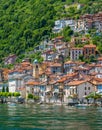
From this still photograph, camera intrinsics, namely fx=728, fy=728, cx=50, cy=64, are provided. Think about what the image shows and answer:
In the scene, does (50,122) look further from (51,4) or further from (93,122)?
(51,4)

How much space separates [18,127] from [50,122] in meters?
4.88

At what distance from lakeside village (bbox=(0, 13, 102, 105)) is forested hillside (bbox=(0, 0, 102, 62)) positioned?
6.71 m

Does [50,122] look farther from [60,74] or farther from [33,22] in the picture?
[33,22]

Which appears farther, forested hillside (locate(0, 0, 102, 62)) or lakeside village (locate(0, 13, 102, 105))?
forested hillside (locate(0, 0, 102, 62))

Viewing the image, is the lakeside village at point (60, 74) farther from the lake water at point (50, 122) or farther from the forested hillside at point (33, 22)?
the lake water at point (50, 122)

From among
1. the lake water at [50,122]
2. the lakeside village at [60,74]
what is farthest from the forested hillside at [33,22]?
the lake water at [50,122]

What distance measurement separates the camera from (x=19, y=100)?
402 ft

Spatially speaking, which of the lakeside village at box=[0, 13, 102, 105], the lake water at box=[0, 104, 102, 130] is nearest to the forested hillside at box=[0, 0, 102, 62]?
the lakeside village at box=[0, 13, 102, 105]

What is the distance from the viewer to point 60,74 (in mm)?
133250

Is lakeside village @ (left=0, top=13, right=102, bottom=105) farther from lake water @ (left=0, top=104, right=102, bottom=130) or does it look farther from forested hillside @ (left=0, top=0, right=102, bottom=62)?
lake water @ (left=0, top=104, right=102, bottom=130)

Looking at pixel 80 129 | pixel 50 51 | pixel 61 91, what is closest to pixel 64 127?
Answer: pixel 80 129

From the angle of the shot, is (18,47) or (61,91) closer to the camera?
(61,91)

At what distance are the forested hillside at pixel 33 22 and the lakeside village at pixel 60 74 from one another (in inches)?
264

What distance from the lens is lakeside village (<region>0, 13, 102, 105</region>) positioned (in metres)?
114
